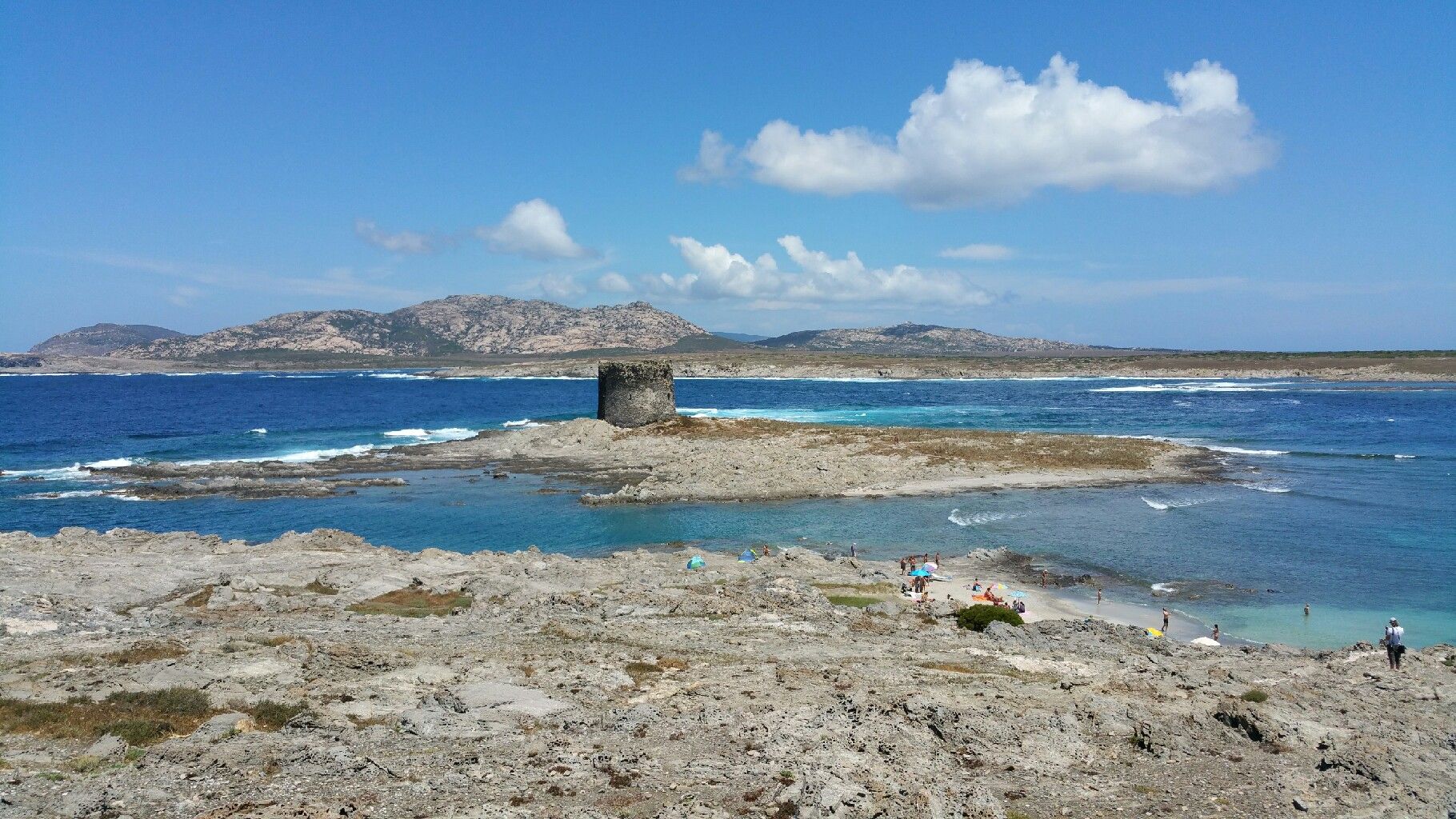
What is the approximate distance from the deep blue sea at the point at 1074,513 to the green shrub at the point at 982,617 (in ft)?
26.0

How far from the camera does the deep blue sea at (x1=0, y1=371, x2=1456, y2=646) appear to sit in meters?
28.0

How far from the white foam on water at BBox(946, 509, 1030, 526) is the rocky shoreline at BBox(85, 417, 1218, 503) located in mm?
4704

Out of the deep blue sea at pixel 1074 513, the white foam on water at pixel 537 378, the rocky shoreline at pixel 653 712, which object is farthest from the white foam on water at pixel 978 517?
the white foam on water at pixel 537 378

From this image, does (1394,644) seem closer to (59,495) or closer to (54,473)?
(59,495)

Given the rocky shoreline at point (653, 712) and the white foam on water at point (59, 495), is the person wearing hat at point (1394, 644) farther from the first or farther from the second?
the white foam on water at point (59, 495)

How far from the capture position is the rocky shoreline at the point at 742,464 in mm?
44938

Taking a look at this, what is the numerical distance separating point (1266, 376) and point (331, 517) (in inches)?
7120

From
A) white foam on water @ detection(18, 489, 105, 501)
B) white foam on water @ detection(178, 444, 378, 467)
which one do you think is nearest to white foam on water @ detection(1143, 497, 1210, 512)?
white foam on water @ detection(178, 444, 378, 467)

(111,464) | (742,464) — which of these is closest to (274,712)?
(742,464)

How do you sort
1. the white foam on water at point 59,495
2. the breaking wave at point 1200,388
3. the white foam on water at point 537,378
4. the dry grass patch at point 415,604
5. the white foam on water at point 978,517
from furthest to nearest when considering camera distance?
the white foam on water at point 537,378, the breaking wave at point 1200,388, the white foam on water at point 59,495, the white foam on water at point 978,517, the dry grass patch at point 415,604

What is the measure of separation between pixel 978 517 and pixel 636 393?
3114cm

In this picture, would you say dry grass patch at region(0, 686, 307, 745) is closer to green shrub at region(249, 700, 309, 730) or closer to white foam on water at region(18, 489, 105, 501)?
green shrub at region(249, 700, 309, 730)

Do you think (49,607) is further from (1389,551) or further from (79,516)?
(1389,551)

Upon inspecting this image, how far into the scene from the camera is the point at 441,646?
653 inches
